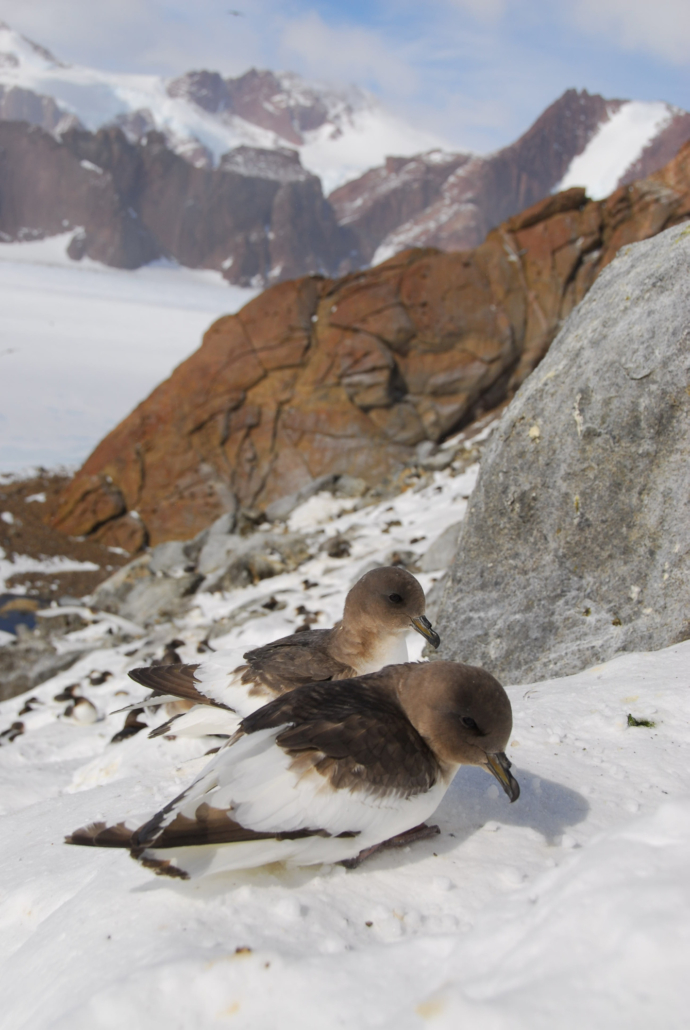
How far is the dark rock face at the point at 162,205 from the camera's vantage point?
13450cm

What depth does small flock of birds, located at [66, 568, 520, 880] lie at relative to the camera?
2080 millimetres

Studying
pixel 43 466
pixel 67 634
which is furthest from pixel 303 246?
pixel 67 634

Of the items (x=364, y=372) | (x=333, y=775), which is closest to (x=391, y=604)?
(x=333, y=775)

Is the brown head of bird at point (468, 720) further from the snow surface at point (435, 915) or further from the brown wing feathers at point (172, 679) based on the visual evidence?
the brown wing feathers at point (172, 679)

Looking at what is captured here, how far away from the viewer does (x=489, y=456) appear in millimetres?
4996

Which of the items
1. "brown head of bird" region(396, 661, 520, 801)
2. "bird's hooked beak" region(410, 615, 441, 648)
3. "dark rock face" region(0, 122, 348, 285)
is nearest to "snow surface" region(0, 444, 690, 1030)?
"brown head of bird" region(396, 661, 520, 801)

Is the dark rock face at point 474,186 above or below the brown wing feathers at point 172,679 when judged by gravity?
above

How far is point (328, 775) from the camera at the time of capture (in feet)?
7.26

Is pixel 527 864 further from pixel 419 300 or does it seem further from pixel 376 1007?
pixel 419 300

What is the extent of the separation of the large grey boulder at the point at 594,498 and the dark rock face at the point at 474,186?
152486 millimetres

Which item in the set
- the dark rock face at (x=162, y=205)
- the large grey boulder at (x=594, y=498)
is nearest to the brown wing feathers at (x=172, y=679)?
the large grey boulder at (x=594, y=498)

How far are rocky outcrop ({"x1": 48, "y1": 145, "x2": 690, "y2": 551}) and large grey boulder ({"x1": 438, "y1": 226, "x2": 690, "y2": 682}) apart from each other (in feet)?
40.3

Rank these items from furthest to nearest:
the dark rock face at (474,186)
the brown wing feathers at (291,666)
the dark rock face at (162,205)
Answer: the dark rock face at (474,186)
the dark rock face at (162,205)
the brown wing feathers at (291,666)

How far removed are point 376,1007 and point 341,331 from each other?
17.0m
